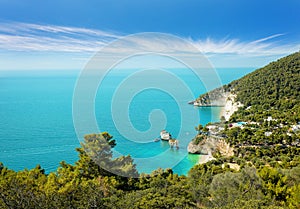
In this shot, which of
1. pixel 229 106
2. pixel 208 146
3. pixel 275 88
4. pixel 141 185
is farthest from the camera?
pixel 229 106

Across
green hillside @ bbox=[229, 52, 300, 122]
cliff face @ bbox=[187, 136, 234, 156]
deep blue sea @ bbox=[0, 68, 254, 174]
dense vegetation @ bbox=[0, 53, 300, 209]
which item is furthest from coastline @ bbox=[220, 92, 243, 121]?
dense vegetation @ bbox=[0, 53, 300, 209]

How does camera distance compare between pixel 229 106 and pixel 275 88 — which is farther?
pixel 229 106

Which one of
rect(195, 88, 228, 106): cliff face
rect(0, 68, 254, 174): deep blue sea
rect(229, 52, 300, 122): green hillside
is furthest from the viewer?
rect(195, 88, 228, 106): cliff face

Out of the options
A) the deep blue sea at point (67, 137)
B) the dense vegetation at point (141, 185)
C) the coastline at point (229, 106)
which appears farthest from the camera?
the coastline at point (229, 106)

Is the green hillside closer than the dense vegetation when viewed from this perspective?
No

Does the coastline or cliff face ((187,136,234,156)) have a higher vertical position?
the coastline

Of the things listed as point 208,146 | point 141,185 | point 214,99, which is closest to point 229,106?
point 214,99

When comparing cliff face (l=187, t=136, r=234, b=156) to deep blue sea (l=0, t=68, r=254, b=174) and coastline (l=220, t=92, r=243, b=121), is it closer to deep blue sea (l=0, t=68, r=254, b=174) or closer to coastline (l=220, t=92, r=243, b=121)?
deep blue sea (l=0, t=68, r=254, b=174)

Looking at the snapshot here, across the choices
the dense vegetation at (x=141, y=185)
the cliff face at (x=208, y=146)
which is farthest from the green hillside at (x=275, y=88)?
the dense vegetation at (x=141, y=185)

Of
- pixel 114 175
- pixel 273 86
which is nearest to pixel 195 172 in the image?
A: pixel 114 175

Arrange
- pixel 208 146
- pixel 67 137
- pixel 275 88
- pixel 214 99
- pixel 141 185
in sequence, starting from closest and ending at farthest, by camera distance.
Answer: pixel 141 185
pixel 208 146
pixel 67 137
pixel 275 88
pixel 214 99

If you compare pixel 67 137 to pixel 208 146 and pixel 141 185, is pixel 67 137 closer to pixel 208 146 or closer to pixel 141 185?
pixel 208 146

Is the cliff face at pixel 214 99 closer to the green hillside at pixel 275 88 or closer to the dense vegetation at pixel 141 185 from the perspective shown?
the green hillside at pixel 275 88
